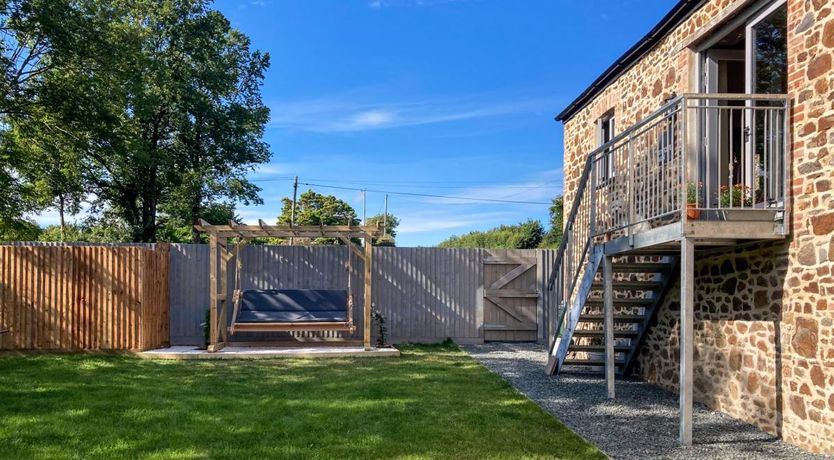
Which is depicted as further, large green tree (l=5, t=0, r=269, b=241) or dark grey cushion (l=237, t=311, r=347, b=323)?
large green tree (l=5, t=0, r=269, b=241)

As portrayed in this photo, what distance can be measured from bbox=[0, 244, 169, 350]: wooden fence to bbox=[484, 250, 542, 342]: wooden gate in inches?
241

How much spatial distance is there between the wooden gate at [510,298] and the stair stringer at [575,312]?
3.32m

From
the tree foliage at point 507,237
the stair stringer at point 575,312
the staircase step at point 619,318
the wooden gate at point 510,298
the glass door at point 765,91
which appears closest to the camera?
the glass door at point 765,91

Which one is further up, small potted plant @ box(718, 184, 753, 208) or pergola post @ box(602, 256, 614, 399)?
small potted plant @ box(718, 184, 753, 208)

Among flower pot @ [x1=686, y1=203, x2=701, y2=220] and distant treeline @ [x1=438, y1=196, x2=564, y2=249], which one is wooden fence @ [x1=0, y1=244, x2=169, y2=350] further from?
distant treeline @ [x1=438, y1=196, x2=564, y2=249]

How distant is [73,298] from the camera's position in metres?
9.80

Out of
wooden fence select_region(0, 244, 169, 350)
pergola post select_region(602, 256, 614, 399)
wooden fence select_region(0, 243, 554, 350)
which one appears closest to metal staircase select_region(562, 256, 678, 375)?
pergola post select_region(602, 256, 614, 399)

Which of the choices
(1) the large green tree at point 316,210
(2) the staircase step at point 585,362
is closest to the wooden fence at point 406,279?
(2) the staircase step at point 585,362

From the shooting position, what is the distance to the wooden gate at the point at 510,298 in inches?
455

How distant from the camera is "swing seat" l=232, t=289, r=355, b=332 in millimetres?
9945

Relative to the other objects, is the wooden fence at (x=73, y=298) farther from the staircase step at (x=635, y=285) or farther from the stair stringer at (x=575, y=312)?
the staircase step at (x=635, y=285)

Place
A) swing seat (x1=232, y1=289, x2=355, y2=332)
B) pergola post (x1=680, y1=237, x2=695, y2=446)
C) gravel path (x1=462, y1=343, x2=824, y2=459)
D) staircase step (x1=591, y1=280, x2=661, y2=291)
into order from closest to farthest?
gravel path (x1=462, y1=343, x2=824, y2=459) → pergola post (x1=680, y1=237, x2=695, y2=446) → staircase step (x1=591, y1=280, x2=661, y2=291) → swing seat (x1=232, y1=289, x2=355, y2=332)

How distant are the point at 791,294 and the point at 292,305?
7.56m

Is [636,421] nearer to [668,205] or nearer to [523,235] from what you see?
[668,205]
